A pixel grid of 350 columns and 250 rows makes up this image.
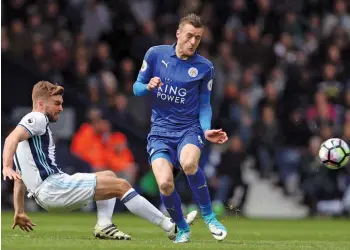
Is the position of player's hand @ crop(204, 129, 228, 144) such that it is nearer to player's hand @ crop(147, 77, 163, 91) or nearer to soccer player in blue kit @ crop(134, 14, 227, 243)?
soccer player in blue kit @ crop(134, 14, 227, 243)

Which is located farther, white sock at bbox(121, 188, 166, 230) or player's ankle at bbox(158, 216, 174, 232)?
player's ankle at bbox(158, 216, 174, 232)

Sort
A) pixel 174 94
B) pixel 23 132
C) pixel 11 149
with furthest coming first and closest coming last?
pixel 174 94
pixel 23 132
pixel 11 149

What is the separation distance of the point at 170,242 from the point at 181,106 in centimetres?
153

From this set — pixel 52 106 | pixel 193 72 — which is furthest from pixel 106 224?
pixel 193 72

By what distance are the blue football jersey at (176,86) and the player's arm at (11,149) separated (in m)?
1.65

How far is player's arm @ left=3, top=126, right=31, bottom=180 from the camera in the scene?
31.9 ft

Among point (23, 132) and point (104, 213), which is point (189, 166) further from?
point (23, 132)

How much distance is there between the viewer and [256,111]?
22.2 m

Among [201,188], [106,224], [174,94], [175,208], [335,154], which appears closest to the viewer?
[175,208]

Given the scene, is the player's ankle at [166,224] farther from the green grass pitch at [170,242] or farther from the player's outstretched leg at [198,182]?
the player's outstretched leg at [198,182]

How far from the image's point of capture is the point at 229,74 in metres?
23.2

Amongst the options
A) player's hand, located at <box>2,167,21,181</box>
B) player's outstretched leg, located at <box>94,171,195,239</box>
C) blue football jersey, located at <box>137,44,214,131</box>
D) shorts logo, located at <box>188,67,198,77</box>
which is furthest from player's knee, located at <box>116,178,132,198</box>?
player's hand, located at <box>2,167,21,181</box>

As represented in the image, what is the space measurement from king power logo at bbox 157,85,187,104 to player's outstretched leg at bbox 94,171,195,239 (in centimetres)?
106

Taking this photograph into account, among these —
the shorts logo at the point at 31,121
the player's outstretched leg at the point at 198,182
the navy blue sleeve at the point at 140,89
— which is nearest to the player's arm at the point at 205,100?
the player's outstretched leg at the point at 198,182
